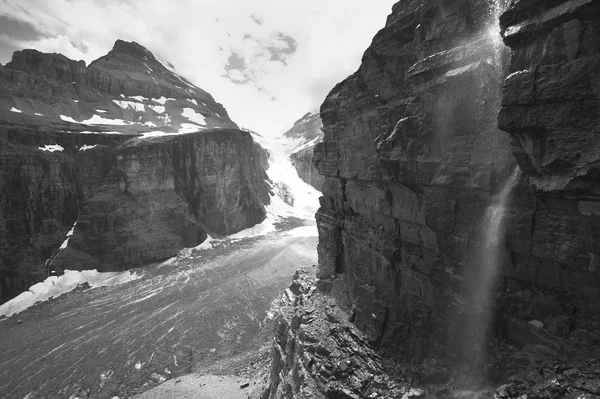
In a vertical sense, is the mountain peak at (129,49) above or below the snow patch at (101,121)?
above

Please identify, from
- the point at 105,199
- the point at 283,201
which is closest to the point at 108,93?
the point at 105,199

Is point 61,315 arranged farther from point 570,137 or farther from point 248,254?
point 570,137

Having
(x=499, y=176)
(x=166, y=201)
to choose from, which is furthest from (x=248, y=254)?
(x=499, y=176)

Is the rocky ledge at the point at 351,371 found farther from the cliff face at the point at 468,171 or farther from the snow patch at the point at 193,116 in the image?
the snow patch at the point at 193,116

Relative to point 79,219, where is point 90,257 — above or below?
below

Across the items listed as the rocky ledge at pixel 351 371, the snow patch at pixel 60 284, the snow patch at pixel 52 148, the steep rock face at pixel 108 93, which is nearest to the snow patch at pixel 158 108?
the steep rock face at pixel 108 93

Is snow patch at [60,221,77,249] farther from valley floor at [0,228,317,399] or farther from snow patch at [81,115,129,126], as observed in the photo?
snow patch at [81,115,129,126]

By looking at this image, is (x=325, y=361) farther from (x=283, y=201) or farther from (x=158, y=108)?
(x=158, y=108)

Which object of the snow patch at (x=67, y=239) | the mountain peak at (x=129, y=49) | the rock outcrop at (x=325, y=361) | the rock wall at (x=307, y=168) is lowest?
the rock outcrop at (x=325, y=361)
